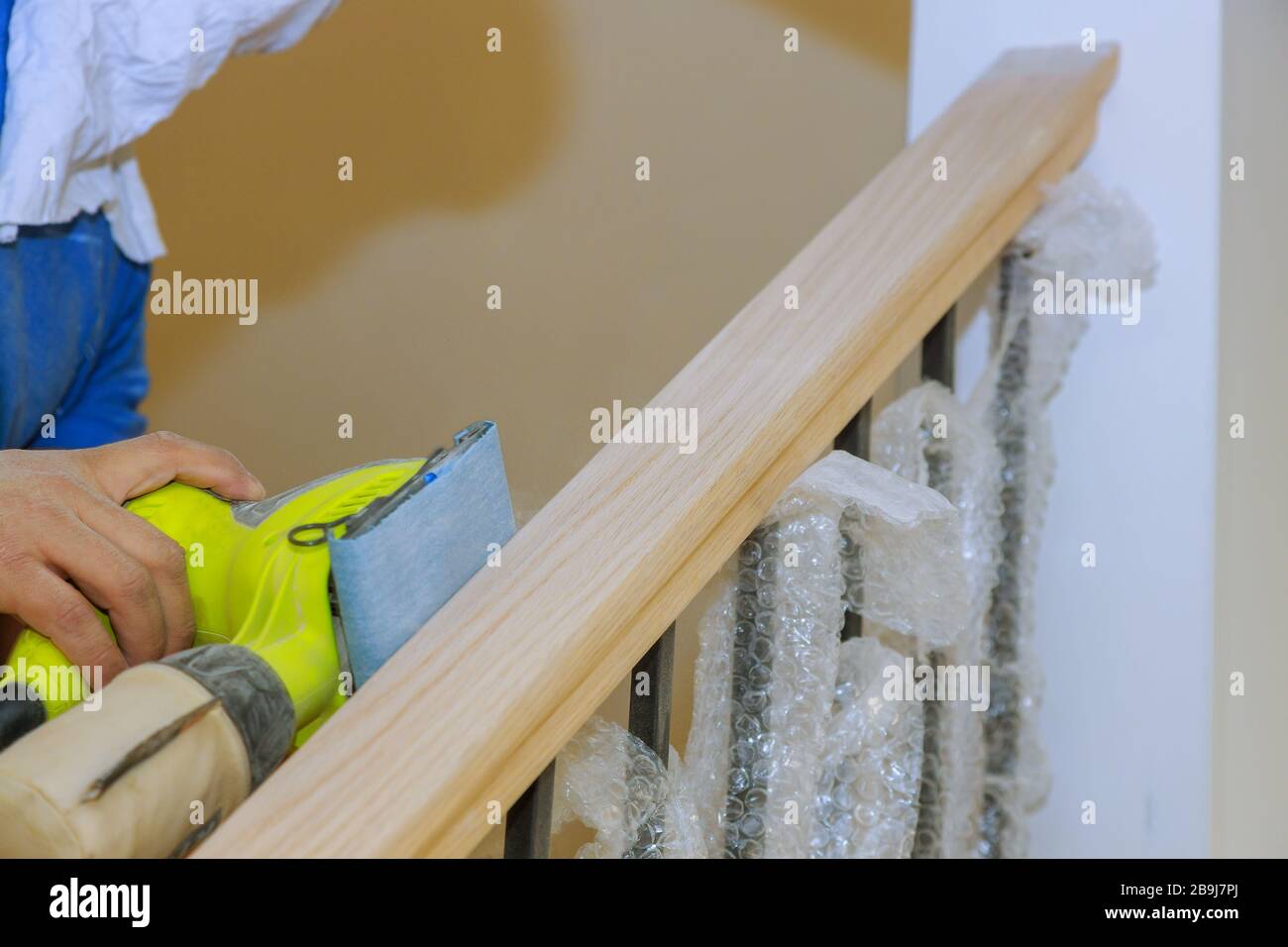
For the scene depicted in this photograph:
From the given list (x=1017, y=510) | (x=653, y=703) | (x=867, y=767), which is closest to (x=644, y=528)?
(x=653, y=703)

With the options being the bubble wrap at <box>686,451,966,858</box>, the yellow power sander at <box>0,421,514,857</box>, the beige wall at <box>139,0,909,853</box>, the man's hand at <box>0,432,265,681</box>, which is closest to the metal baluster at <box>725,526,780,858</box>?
the bubble wrap at <box>686,451,966,858</box>

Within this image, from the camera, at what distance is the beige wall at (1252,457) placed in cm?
75

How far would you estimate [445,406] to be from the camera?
1848 millimetres

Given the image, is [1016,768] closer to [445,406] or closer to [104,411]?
[104,411]

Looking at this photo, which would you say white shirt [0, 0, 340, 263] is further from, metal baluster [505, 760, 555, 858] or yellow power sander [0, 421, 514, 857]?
metal baluster [505, 760, 555, 858]

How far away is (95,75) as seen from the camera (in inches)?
31.2

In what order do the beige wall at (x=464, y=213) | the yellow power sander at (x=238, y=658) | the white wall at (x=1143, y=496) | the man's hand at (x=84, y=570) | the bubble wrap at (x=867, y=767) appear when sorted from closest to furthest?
1. the yellow power sander at (x=238, y=658)
2. the man's hand at (x=84, y=570)
3. the bubble wrap at (x=867, y=767)
4. the white wall at (x=1143, y=496)
5. the beige wall at (x=464, y=213)

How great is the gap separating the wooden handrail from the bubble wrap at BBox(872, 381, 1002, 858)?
2.9 inches

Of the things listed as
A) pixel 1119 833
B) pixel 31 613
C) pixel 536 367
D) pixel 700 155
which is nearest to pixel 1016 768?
pixel 1119 833

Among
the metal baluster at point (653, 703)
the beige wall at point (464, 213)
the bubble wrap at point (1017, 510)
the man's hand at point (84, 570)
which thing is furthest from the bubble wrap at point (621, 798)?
the beige wall at point (464, 213)

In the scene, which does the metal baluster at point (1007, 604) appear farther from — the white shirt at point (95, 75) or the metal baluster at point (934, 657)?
the white shirt at point (95, 75)

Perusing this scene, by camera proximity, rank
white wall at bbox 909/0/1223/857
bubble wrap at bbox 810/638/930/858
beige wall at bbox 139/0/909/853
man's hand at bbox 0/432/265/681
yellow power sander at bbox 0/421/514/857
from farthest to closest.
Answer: beige wall at bbox 139/0/909/853, white wall at bbox 909/0/1223/857, bubble wrap at bbox 810/638/930/858, man's hand at bbox 0/432/265/681, yellow power sander at bbox 0/421/514/857

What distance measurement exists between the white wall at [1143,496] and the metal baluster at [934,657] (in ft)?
0.30

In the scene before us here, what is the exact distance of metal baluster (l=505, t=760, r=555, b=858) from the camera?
0.48 m
